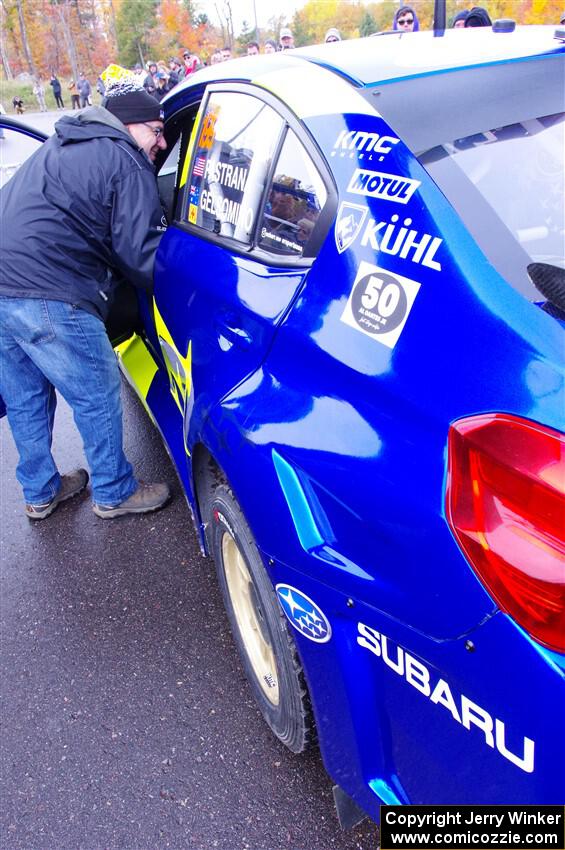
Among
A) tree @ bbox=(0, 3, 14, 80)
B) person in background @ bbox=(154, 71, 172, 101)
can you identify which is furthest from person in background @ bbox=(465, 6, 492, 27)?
tree @ bbox=(0, 3, 14, 80)

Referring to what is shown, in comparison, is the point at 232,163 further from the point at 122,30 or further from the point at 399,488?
the point at 122,30

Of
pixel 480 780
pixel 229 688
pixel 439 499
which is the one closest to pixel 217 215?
pixel 439 499

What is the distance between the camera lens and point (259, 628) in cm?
195

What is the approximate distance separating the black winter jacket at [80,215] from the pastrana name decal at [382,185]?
130 cm

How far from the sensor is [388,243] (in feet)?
4.09

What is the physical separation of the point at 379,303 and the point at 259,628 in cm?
110

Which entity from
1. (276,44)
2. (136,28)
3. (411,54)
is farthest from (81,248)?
(136,28)

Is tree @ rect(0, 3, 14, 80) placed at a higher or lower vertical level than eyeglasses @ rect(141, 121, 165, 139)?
higher

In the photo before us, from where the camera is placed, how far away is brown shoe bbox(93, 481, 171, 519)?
3.11 meters

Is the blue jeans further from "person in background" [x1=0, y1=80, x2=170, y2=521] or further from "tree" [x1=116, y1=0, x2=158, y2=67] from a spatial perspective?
"tree" [x1=116, y1=0, x2=158, y2=67]

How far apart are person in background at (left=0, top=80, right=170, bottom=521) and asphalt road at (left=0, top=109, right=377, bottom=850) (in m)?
0.54

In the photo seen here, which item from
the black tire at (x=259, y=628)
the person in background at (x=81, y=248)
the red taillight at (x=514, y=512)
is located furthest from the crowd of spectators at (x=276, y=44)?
the red taillight at (x=514, y=512)

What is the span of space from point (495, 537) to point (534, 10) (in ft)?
114

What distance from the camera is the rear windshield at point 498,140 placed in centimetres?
130
